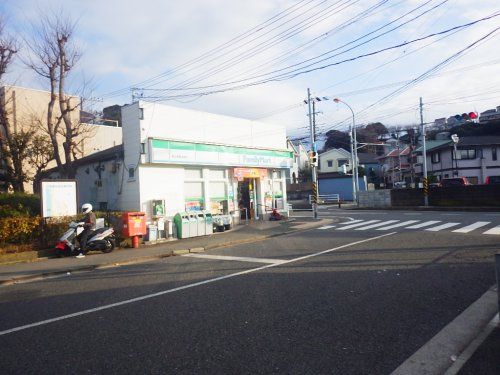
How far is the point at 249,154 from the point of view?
20797 millimetres

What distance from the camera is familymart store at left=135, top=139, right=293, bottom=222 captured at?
1617 cm

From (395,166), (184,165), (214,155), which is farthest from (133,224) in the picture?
(395,166)

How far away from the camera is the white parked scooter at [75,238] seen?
489 inches

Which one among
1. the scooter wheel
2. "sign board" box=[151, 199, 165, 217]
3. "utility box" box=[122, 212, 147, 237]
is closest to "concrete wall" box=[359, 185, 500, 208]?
"sign board" box=[151, 199, 165, 217]

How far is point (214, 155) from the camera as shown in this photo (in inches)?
731

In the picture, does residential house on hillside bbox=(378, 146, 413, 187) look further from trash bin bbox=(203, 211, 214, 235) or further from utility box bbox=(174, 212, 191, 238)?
utility box bbox=(174, 212, 191, 238)

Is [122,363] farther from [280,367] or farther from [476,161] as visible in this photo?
[476,161]

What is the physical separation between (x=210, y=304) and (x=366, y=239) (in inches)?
337

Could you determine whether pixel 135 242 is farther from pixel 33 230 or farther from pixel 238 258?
pixel 238 258

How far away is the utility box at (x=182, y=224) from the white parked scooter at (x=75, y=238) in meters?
3.32

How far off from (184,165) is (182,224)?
2.82m

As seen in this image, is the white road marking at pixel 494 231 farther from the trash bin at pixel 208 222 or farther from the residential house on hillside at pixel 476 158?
the residential house on hillside at pixel 476 158

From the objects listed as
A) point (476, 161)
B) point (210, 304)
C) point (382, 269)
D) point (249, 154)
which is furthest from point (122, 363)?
point (476, 161)

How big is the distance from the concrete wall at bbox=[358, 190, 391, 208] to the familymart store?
13262 mm
